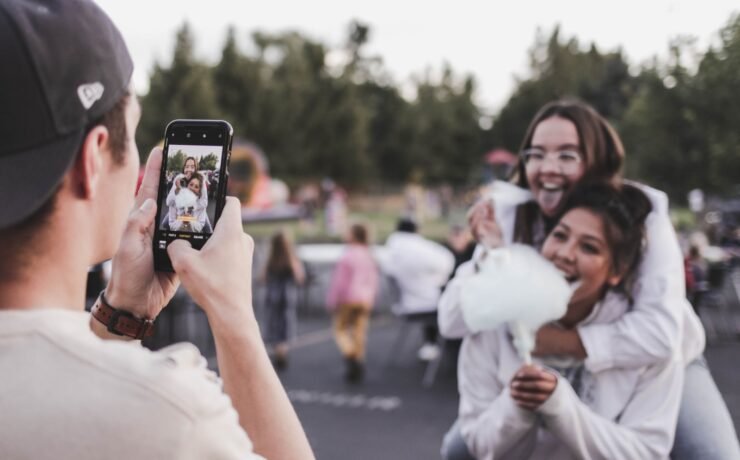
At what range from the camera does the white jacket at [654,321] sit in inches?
75.7

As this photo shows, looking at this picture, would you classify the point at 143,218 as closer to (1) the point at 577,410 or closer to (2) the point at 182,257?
(2) the point at 182,257

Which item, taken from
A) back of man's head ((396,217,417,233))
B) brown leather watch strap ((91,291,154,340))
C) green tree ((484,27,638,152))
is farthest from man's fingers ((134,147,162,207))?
green tree ((484,27,638,152))

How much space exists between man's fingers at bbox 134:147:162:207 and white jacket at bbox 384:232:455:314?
262 inches

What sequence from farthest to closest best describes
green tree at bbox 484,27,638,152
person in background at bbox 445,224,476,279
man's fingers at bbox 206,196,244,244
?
green tree at bbox 484,27,638,152, person in background at bbox 445,224,476,279, man's fingers at bbox 206,196,244,244

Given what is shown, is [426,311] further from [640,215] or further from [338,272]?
[640,215]

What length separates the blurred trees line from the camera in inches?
99.2

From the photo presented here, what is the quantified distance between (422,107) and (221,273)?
195 feet

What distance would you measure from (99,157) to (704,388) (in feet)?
6.14

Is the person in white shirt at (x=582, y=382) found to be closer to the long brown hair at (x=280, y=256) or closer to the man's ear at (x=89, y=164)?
the man's ear at (x=89, y=164)

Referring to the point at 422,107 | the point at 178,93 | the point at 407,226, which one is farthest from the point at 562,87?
the point at 422,107

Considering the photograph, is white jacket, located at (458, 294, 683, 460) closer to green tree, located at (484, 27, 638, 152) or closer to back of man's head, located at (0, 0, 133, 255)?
back of man's head, located at (0, 0, 133, 255)

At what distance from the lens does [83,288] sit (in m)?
1.01

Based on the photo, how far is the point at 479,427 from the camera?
207 cm

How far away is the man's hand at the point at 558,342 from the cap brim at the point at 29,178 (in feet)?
4.95
